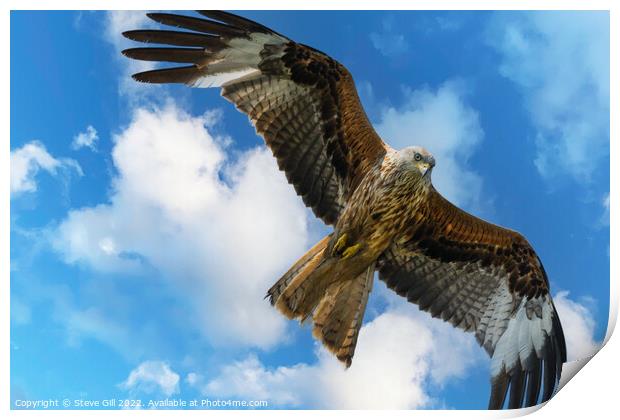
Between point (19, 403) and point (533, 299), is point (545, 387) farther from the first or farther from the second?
point (19, 403)

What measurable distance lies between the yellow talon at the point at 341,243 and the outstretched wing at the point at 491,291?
367 mm

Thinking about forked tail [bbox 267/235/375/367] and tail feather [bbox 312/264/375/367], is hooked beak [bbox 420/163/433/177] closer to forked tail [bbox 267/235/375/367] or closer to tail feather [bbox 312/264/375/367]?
forked tail [bbox 267/235/375/367]

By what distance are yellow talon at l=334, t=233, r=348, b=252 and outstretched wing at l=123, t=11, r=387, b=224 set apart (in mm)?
132

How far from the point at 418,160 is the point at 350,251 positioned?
0.67 metres

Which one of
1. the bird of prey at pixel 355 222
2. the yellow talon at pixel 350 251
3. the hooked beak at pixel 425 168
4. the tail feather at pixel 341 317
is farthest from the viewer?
the yellow talon at pixel 350 251

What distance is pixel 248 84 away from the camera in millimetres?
3836

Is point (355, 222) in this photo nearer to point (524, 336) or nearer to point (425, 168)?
point (425, 168)

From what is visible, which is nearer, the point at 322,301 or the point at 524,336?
the point at 322,301

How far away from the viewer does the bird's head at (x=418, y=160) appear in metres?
3.61

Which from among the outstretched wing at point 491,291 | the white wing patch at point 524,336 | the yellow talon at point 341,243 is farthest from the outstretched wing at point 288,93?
the white wing patch at point 524,336

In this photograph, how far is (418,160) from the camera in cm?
365

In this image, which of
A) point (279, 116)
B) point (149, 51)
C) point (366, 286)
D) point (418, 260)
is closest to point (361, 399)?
point (366, 286)

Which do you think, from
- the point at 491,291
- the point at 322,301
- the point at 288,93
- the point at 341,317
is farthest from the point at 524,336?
the point at 288,93

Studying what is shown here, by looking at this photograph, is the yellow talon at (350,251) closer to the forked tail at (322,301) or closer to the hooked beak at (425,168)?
the forked tail at (322,301)
